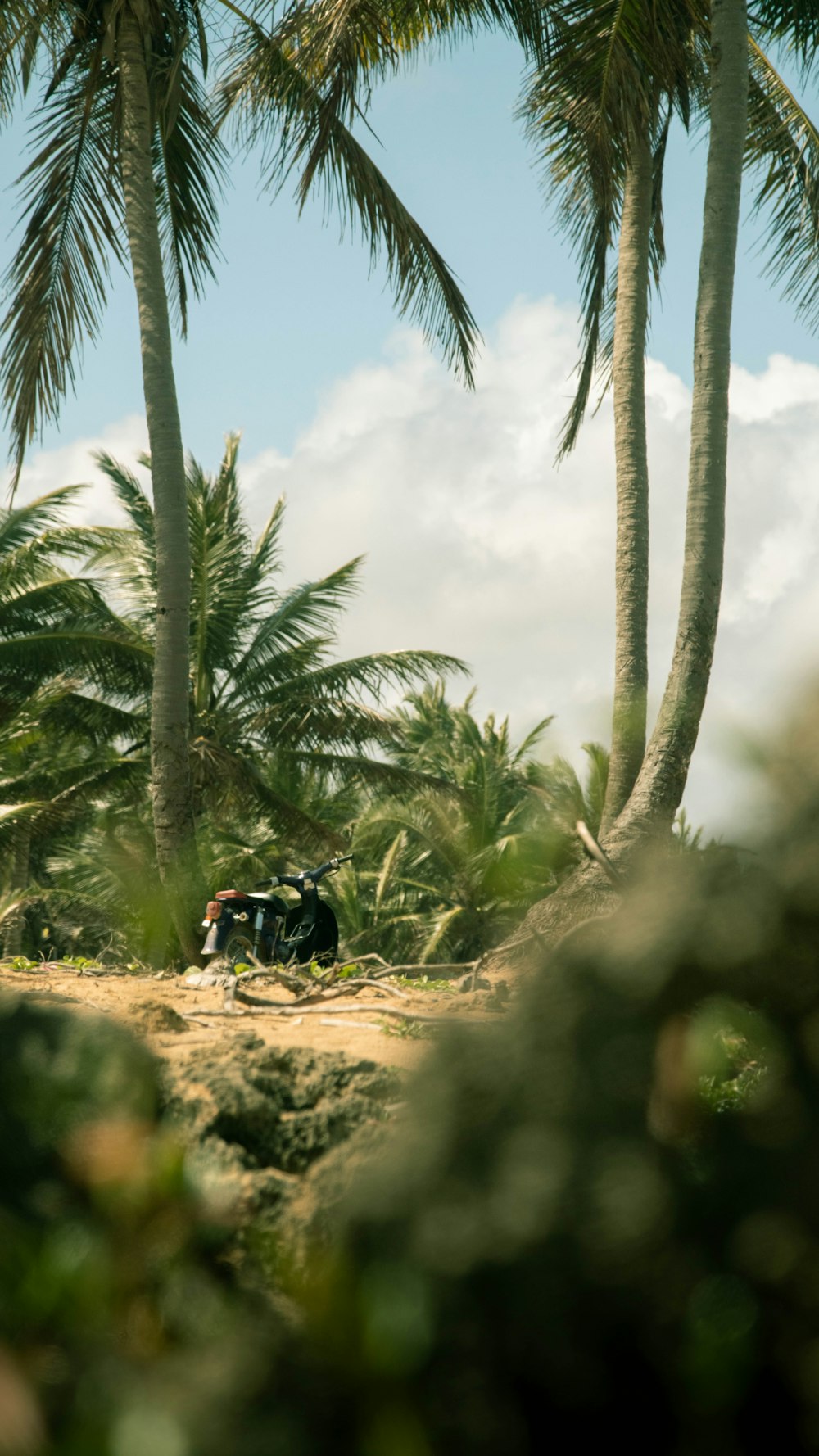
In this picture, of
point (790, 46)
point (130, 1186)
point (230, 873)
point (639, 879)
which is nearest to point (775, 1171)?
point (639, 879)

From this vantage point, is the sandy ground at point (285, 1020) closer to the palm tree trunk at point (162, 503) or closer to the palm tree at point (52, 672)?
the palm tree trunk at point (162, 503)

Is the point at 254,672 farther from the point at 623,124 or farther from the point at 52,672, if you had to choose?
the point at 623,124

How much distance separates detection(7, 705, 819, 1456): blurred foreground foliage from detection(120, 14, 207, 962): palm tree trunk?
607 centimetres

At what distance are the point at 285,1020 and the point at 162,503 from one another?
17.9 ft

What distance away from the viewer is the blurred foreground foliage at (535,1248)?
114 centimetres

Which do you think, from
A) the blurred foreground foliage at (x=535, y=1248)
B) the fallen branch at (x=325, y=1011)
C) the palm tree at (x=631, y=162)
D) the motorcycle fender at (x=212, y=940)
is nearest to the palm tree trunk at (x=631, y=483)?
the palm tree at (x=631, y=162)

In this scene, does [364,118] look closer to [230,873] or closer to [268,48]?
[268,48]

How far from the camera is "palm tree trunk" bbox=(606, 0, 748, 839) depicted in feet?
19.8

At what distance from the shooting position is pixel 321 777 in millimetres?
15406

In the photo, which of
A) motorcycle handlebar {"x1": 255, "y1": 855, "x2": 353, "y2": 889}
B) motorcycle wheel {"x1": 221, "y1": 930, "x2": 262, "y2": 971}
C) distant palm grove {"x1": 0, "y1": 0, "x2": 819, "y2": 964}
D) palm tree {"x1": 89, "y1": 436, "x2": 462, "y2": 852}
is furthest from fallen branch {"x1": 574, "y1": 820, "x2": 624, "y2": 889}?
palm tree {"x1": 89, "y1": 436, "x2": 462, "y2": 852}

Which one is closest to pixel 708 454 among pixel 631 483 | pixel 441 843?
pixel 631 483

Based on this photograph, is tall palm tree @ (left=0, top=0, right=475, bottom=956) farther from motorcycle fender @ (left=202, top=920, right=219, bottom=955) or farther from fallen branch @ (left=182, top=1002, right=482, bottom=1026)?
fallen branch @ (left=182, top=1002, right=482, bottom=1026)

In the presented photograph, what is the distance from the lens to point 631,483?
7.23 metres

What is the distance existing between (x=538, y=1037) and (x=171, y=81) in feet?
28.1
